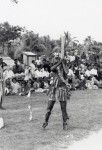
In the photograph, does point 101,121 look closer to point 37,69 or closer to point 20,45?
point 37,69

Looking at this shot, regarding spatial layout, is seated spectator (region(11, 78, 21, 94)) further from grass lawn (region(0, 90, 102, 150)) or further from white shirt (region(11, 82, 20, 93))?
grass lawn (region(0, 90, 102, 150))

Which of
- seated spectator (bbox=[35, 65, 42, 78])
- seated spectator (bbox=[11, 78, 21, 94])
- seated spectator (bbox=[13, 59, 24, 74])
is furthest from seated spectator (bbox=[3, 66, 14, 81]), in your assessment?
seated spectator (bbox=[35, 65, 42, 78])

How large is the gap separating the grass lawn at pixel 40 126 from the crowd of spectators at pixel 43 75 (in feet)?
8.01

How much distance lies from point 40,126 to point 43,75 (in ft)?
34.1

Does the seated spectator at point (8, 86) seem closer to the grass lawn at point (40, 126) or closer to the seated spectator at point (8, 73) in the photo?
the seated spectator at point (8, 73)

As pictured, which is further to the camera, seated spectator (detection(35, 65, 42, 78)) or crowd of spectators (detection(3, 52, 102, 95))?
seated spectator (detection(35, 65, 42, 78))

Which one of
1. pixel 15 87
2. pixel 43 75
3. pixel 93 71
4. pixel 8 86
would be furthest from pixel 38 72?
pixel 93 71

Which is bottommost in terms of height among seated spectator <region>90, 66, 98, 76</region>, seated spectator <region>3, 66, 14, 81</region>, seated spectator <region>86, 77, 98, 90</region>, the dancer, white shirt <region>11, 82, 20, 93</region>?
seated spectator <region>86, 77, 98, 90</region>

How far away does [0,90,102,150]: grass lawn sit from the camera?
8016 mm

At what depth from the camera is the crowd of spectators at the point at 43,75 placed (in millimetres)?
18491

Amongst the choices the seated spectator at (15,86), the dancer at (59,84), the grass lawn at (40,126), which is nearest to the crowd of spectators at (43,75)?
the seated spectator at (15,86)

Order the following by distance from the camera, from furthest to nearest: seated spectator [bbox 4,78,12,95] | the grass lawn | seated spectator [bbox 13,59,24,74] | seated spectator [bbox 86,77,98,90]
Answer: seated spectator [bbox 86,77,98,90]
seated spectator [bbox 13,59,24,74]
seated spectator [bbox 4,78,12,95]
the grass lawn

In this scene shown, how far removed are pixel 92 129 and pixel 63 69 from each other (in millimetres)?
1639

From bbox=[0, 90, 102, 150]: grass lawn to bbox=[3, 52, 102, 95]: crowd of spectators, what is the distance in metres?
2.44
